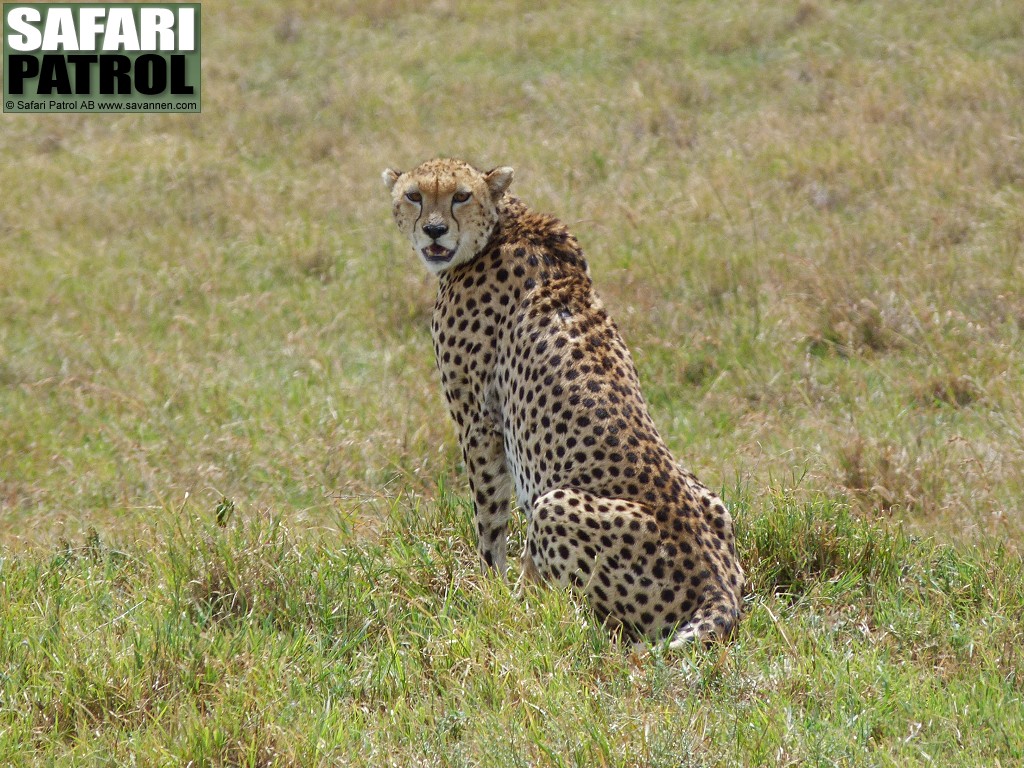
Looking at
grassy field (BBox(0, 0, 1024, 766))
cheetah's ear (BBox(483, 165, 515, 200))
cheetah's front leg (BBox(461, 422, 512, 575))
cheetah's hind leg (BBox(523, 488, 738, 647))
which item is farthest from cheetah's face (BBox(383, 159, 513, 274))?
cheetah's hind leg (BBox(523, 488, 738, 647))

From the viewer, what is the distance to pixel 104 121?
392 inches

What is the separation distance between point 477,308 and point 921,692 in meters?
1.64

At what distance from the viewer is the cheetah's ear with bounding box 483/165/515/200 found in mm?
3898

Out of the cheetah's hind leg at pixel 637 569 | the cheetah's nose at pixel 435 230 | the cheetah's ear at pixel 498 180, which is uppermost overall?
the cheetah's ear at pixel 498 180

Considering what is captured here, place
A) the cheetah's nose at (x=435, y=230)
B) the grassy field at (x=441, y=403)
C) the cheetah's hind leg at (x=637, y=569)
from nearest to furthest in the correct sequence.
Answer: the grassy field at (x=441, y=403)
the cheetah's hind leg at (x=637, y=569)
the cheetah's nose at (x=435, y=230)

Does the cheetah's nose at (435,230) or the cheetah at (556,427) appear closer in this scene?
the cheetah at (556,427)

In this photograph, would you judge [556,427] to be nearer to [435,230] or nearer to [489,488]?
[489,488]

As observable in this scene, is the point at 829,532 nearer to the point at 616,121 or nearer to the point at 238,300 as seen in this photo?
the point at 238,300

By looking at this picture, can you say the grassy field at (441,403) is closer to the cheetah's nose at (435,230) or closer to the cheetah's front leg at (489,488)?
the cheetah's front leg at (489,488)

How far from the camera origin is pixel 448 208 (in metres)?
3.85

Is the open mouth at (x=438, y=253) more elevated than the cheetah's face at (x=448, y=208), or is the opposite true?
the cheetah's face at (x=448, y=208)

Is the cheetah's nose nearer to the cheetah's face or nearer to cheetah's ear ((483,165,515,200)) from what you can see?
Answer: the cheetah's face

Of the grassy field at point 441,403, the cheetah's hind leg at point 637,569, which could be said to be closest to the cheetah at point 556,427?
the cheetah's hind leg at point 637,569

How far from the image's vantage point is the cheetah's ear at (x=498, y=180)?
390 centimetres
